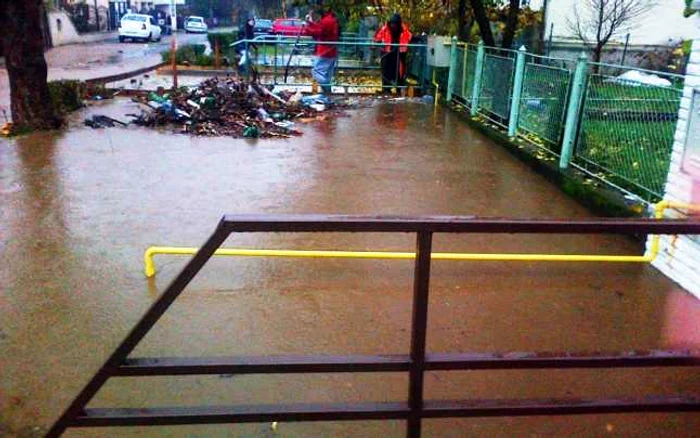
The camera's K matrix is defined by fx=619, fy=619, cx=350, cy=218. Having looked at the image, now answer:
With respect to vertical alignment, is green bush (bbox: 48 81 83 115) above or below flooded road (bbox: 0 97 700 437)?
above

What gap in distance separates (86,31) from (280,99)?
36.9 metres

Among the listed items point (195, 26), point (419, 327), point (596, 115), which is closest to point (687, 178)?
point (596, 115)

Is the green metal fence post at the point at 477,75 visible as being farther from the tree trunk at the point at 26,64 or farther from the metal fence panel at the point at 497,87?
the tree trunk at the point at 26,64

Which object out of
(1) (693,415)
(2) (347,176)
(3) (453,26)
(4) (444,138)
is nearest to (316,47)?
(3) (453,26)

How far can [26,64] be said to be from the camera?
29.3ft

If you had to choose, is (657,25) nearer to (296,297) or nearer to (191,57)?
(191,57)

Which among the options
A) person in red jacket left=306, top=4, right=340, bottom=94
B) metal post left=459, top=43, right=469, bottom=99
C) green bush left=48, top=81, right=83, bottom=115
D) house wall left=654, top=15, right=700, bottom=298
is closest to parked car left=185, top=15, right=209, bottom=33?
person in red jacket left=306, top=4, right=340, bottom=94

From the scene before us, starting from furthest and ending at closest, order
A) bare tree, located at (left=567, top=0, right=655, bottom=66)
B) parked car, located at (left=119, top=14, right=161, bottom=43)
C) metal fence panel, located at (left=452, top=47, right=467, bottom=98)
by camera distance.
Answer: parked car, located at (left=119, top=14, right=161, bottom=43) → bare tree, located at (left=567, top=0, right=655, bottom=66) → metal fence panel, located at (left=452, top=47, right=467, bottom=98)

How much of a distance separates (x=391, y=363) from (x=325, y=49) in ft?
40.8

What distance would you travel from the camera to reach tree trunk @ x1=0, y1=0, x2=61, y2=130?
8664 mm

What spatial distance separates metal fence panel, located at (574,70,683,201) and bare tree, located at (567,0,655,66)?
9.08 meters

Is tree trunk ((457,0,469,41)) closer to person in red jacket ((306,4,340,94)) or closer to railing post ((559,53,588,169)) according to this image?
person in red jacket ((306,4,340,94))

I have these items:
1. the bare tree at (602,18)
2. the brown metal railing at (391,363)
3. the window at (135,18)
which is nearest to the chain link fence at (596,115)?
the brown metal railing at (391,363)

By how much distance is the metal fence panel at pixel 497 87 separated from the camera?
925 centimetres
